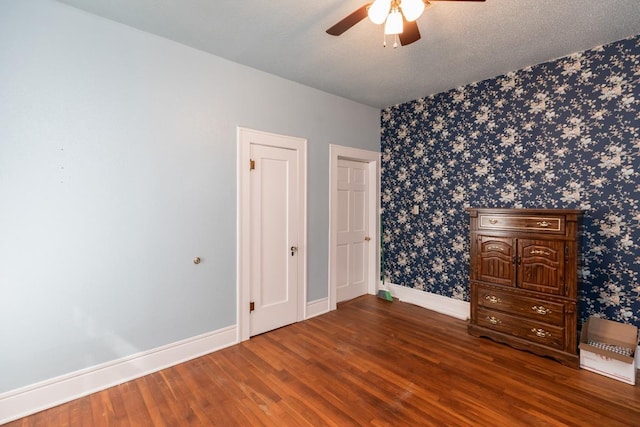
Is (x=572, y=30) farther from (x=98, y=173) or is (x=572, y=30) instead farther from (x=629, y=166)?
(x=98, y=173)

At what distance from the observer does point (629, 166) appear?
2514 millimetres

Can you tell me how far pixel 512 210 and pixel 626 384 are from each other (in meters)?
1.56

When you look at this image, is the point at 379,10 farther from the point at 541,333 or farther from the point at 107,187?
the point at 541,333

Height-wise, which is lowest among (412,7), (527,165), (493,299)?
(493,299)

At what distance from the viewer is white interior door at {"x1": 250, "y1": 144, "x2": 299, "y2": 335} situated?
3094 millimetres

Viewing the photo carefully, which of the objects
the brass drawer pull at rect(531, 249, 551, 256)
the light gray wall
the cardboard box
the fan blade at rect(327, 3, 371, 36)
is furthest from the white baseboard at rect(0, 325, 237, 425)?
the cardboard box

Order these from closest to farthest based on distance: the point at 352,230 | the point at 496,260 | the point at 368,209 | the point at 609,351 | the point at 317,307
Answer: the point at 609,351, the point at 496,260, the point at 317,307, the point at 352,230, the point at 368,209

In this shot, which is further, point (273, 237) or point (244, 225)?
point (273, 237)

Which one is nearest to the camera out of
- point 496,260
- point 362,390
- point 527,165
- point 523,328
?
point 362,390

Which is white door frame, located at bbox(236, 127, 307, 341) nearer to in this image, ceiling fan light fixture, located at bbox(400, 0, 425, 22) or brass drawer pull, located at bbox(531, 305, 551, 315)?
ceiling fan light fixture, located at bbox(400, 0, 425, 22)

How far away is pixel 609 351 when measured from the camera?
92.2 inches

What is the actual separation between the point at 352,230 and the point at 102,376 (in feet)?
10.2

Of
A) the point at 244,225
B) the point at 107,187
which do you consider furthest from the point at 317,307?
the point at 107,187

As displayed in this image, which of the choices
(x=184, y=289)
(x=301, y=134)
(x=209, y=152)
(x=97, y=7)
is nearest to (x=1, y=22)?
(x=97, y=7)
